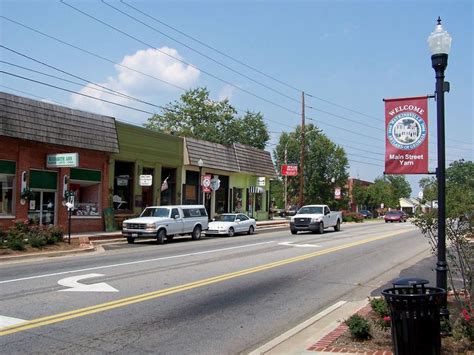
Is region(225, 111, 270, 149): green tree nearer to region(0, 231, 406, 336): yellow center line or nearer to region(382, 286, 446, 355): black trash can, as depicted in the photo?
region(0, 231, 406, 336): yellow center line

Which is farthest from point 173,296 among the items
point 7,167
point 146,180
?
point 146,180

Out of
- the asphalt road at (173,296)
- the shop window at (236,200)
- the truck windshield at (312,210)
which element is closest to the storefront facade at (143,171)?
the truck windshield at (312,210)

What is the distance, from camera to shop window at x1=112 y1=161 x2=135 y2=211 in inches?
1161

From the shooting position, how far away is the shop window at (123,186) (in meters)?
29.5

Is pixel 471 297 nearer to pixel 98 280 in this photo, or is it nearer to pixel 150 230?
pixel 98 280

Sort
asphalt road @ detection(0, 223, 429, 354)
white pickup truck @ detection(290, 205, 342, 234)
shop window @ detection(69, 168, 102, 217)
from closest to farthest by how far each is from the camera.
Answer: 1. asphalt road @ detection(0, 223, 429, 354)
2. shop window @ detection(69, 168, 102, 217)
3. white pickup truck @ detection(290, 205, 342, 234)

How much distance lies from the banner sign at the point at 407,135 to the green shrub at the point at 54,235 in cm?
1451

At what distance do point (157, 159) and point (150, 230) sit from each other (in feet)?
31.7

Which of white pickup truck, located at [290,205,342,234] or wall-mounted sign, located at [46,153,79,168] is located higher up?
wall-mounted sign, located at [46,153,79,168]

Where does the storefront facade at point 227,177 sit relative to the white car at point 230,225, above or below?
above

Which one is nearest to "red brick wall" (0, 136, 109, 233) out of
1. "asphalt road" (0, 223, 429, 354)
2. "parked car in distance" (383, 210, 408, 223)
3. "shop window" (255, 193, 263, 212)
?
"asphalt road" (0, 223, 429, 354)

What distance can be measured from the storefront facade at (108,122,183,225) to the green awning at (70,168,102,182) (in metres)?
0.88

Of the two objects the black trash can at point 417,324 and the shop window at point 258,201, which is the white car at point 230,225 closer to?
the shop window at point 258,201

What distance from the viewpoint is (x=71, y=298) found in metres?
9.82
